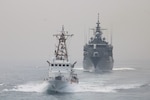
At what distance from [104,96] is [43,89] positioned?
42.7 feet

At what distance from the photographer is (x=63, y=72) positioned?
301 ft

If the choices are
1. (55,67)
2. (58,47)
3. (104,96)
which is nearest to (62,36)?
(58,47)

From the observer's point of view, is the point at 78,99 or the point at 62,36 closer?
the point at 78,99

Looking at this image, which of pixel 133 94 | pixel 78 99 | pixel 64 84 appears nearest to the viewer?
pixel 78 99

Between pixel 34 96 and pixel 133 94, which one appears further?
pixel 133 94

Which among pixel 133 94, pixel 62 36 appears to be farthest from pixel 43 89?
pixel 133 94

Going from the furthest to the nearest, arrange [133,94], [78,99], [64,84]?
1. [133,94]
2. [64,84]
3. [78,99]

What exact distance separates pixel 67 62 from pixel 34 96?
10.2 metres

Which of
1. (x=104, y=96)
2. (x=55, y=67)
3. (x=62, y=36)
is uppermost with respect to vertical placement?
(x=62, y=36)

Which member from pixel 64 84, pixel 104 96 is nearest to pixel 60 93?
pixel 64 84

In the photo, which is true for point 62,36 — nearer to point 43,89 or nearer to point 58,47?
point 58,47

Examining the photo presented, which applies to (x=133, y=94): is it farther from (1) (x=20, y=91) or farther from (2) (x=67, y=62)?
(1) (x=20, y=91)

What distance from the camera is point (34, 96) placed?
88938 mm

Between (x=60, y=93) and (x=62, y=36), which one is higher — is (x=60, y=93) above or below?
below
